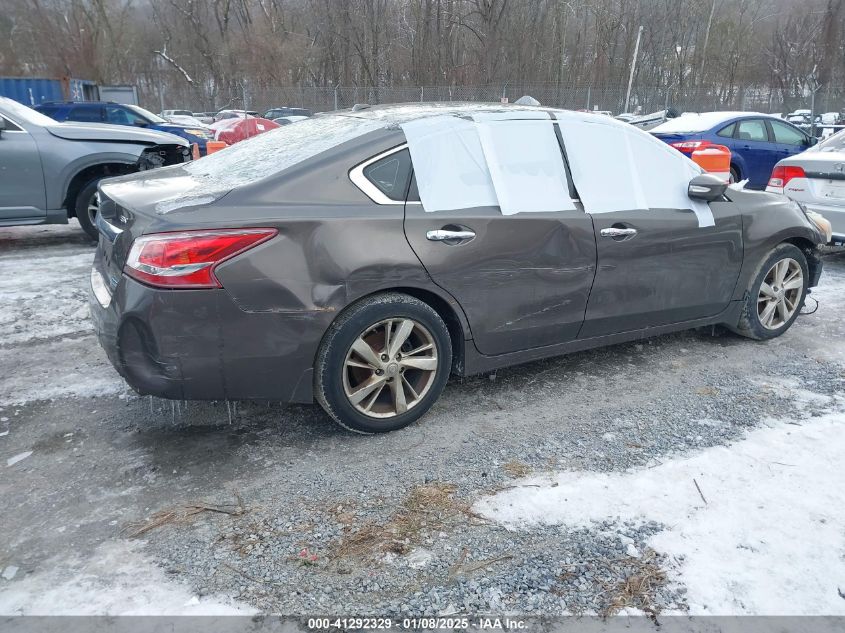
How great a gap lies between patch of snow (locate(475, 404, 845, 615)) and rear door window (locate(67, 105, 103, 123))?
52.0 feet

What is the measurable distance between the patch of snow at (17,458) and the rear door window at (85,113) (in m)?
14.4

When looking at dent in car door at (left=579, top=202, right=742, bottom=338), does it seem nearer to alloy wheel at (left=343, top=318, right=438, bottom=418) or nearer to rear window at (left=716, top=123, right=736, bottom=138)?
alloy wheel at (left=343, top=318, right=438, bottom=418)

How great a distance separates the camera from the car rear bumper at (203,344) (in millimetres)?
2867

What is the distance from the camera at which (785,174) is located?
7.33m

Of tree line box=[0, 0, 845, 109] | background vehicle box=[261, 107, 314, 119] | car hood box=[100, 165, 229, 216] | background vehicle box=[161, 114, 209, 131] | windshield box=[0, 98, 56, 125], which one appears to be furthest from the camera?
tree line box=[0, 0, 845, 109]

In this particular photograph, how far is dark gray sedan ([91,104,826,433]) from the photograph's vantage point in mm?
2924

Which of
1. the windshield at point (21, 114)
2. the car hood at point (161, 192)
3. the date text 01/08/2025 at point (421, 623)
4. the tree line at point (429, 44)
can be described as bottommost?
the date text 01/08/2025 at point (421, 623)

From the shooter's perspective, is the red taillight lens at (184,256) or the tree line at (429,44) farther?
the tree line at (429,44)

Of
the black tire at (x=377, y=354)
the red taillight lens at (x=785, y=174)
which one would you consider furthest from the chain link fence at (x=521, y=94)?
the black tire at (x=377, y=354)

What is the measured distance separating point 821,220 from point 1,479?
5.84 metres

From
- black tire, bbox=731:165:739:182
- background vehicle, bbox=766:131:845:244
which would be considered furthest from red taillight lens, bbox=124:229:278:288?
black tire, bbox=731:165:739:182

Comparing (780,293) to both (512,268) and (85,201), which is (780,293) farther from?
(85,201)

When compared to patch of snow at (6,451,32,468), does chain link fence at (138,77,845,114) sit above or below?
above

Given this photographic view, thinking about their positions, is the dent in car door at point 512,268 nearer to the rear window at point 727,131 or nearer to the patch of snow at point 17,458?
the patch of snow at point 17,458
